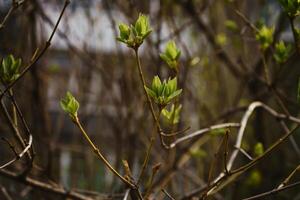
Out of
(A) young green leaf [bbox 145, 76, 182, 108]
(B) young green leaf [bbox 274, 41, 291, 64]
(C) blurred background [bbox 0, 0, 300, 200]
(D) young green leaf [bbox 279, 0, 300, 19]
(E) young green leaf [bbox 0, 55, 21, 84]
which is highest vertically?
(E) young green leaf [bbox 0, 55, 21, 84]

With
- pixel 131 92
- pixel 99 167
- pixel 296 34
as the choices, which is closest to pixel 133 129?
pixel 131 92

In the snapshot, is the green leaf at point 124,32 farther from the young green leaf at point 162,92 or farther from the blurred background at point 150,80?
the blurred background at point 150,80

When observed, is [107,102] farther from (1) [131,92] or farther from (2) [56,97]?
(1) [131,92]

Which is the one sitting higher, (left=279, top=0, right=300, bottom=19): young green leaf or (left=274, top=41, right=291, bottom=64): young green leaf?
(left=279, top=0, right=300, bottom=19): young green leaf

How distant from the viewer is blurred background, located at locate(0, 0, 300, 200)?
3.60 m

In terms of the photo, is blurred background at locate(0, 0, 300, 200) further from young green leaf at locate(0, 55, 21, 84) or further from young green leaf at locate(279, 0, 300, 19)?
young green leaf at locate(0, 55, 21, 84)

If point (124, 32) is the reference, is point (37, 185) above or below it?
below

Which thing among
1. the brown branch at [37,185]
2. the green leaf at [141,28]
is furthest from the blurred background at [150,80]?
the green leaf at [141,28]

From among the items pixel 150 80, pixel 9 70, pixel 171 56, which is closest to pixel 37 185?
pixel 9 70

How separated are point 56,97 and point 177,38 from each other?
2.05 meters

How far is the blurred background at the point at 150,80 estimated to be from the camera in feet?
11.8

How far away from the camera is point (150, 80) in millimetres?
4297

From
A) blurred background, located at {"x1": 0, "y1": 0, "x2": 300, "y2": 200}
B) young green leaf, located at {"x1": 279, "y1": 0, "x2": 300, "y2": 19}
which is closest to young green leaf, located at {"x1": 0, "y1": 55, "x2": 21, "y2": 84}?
young green leaf, located at {"x1": 279, "y1": 0, "x2": 300, "y2": 19}

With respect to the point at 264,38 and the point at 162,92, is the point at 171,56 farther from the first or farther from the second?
the point at 264,38
